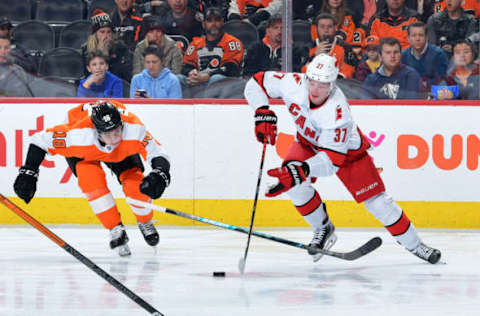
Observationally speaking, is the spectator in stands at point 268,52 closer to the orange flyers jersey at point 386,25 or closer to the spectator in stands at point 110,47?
the orange flyers jersey at point 386,25

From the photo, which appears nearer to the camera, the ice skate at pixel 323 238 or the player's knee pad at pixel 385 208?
the player's knee pad at pixel 385 208

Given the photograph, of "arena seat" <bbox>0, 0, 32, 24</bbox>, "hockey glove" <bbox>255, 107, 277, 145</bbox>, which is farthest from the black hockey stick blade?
"arena seat" <bbox>0, 0, 32, 24</bbox>

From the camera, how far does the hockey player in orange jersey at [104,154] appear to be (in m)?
4.21

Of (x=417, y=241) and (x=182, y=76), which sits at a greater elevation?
(x=182, y=76)

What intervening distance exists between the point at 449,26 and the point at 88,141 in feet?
8.91

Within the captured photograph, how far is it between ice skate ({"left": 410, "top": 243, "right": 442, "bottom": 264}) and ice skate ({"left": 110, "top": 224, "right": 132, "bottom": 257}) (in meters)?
1.54

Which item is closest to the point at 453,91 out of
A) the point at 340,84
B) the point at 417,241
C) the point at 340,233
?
the point at 340,84

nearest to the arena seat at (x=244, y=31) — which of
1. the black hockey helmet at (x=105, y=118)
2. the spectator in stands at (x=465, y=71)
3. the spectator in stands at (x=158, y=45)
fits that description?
the spectator in stands at (x=158, y=45)

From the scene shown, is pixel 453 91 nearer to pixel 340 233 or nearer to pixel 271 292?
pixel 340 233

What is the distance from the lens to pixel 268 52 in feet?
18.8

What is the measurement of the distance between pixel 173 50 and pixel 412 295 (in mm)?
2984

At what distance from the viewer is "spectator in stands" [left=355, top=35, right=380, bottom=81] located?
5.68 metres

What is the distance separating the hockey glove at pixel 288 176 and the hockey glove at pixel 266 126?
0.30 m

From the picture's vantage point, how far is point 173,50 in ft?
19.0
